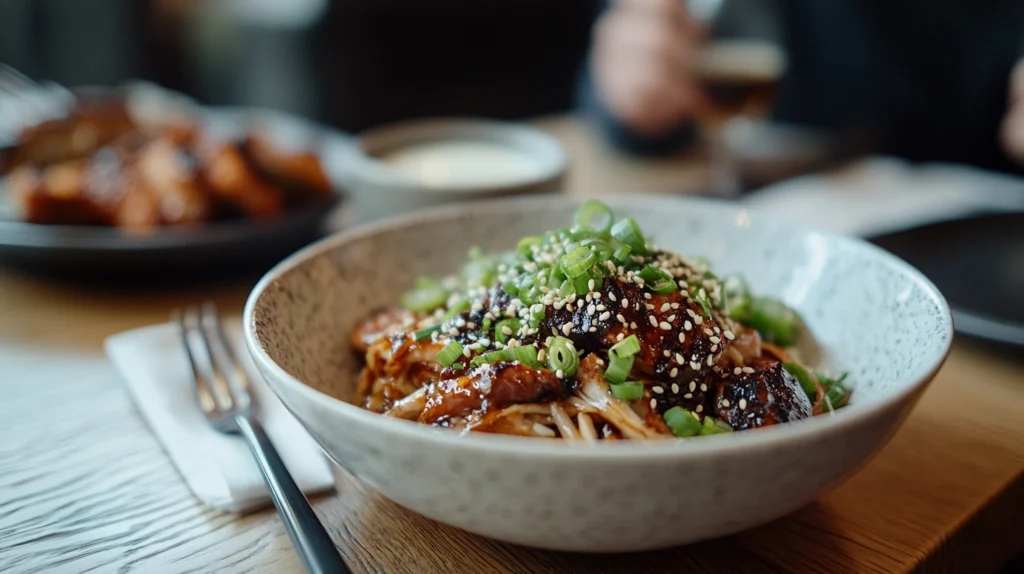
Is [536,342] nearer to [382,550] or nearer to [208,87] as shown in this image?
[382,550]

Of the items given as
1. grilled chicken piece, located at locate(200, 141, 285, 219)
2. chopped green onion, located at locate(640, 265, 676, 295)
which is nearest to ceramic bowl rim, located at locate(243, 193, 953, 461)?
chopped green onion, located at locate(640, 265, 676, 295)

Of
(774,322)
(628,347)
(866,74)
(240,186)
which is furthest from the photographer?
(866,74)

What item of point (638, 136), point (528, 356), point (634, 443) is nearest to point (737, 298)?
point (528, 356)

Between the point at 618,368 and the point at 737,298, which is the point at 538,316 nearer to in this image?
the point at 618,368

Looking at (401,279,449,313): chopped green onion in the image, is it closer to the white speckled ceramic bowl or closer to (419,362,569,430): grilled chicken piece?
the white speckled ceramic bowl

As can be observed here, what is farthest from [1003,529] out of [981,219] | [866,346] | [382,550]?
[981,219]

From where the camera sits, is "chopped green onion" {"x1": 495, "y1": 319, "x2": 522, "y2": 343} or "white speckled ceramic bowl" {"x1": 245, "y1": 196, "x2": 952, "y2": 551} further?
"chopped green onion" {"x1": 495, "y1": 319, "x2": 522, "y2": 343}
